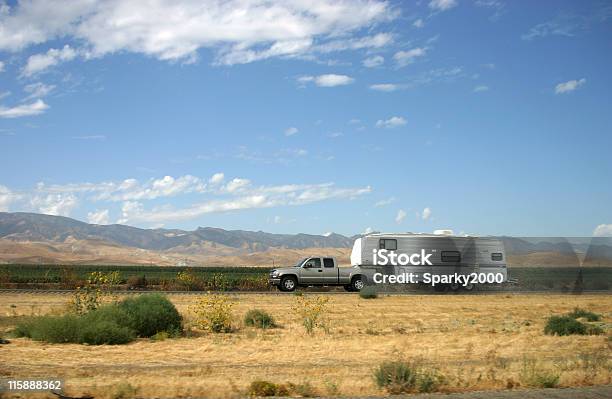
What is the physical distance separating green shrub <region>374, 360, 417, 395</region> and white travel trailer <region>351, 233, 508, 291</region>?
25818mm

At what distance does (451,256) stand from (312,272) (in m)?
8.32

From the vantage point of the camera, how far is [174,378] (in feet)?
41.3

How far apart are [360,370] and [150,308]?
29.3 ft

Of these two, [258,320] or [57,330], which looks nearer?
[57,330]

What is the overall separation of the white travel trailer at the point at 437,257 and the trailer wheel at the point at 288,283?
13.5 feet

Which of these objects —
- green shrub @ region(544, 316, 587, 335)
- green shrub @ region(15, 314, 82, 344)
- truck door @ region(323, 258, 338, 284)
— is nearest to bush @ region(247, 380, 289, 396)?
green shrub @ region(15, 314, 82, 344)

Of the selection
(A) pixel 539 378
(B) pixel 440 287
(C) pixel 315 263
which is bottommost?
(A) pixel 539 378

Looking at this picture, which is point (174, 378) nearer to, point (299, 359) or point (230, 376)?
point (230, 376)

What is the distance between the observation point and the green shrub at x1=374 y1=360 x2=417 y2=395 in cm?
1146

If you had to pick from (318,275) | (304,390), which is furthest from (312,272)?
(304,390)

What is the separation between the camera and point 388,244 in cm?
3772

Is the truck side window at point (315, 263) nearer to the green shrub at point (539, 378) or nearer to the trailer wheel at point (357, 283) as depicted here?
the trailer wheel at point (357, 283)

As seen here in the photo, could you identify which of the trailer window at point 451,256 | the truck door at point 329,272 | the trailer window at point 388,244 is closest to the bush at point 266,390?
the trailer window at point 388,244

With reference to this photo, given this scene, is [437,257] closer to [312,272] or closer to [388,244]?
[388,244]
